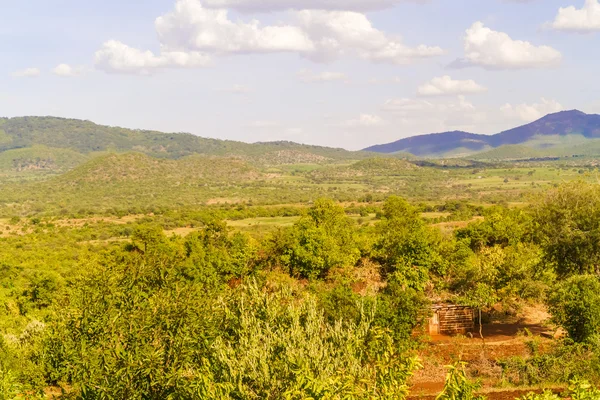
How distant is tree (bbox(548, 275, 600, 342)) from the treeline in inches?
2.5

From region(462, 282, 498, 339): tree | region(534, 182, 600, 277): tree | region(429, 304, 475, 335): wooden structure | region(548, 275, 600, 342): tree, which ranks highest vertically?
region(534, 182, 600, 277): tree

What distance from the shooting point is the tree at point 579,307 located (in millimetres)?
25125

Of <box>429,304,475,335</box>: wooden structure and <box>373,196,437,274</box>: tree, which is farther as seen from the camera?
<box>373,196,437,274</box>: tree

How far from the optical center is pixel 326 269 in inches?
1775

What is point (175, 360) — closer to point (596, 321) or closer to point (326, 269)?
point (596, 321)

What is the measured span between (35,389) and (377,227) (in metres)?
40.7

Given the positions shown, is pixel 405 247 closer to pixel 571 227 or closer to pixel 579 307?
pixel 571 227

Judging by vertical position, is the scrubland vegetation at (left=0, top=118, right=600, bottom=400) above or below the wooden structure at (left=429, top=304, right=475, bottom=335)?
above

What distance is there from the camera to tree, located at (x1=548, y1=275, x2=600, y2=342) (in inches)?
989

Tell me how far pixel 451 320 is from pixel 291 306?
22.3m

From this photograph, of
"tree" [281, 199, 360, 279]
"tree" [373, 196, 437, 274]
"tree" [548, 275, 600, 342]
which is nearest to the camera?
"tree" [548, 275, 600, 342]

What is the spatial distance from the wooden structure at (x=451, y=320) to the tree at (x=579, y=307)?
8238 millimetres

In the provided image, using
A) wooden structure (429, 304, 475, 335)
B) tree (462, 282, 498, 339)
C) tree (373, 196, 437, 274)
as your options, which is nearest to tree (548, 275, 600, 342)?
tree (462, 282, 498, 339)

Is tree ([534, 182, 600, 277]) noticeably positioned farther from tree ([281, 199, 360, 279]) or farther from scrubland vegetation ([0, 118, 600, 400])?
tree ([281, 199, 360, 279])
